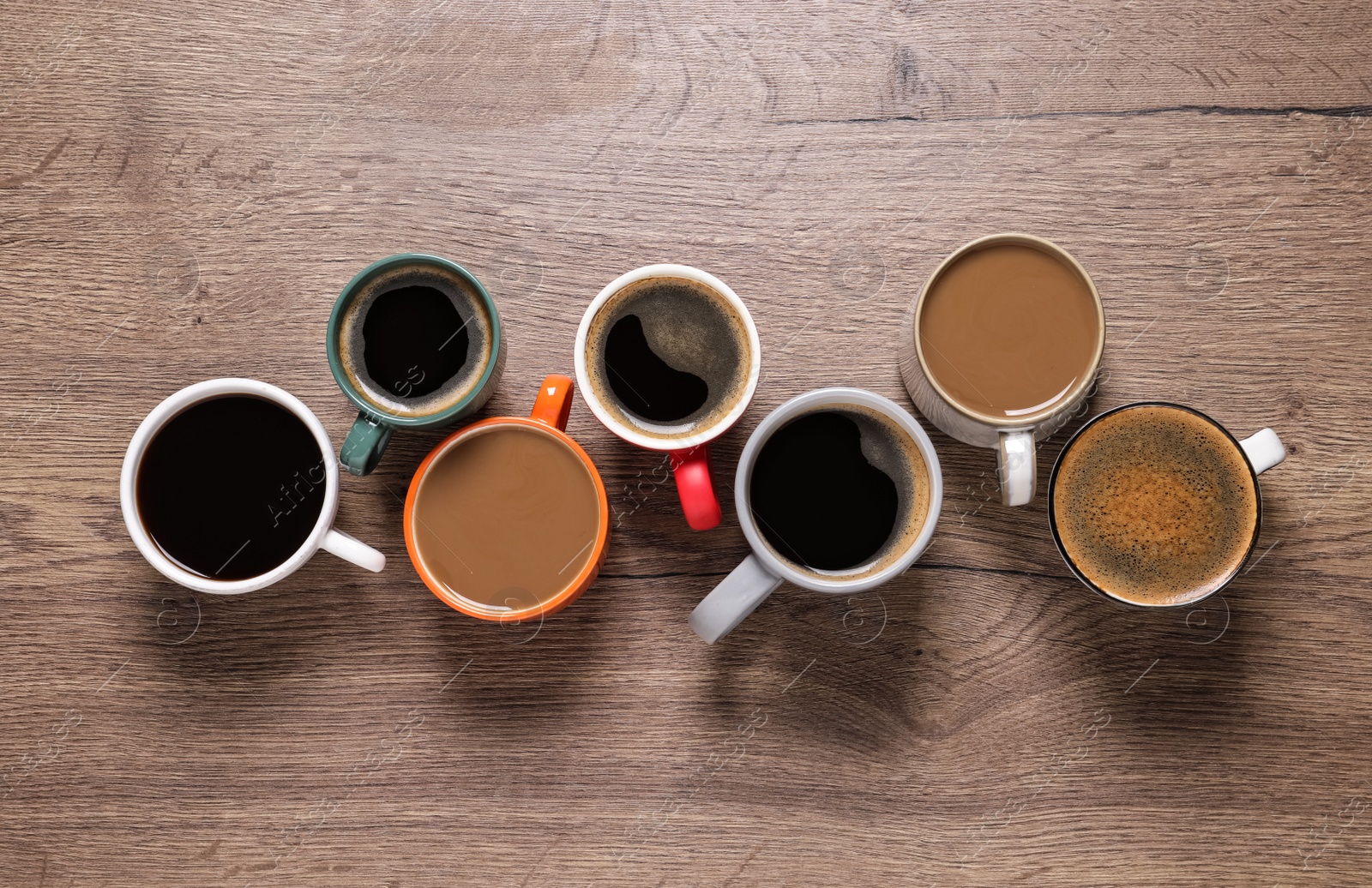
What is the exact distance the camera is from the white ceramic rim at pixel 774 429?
0.88m

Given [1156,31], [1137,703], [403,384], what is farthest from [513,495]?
[1156,31]

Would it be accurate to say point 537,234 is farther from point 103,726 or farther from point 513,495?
point 103,726

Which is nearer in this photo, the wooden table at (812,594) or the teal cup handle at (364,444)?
the teal cup handle at (364,444)

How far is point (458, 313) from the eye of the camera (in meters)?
0.97

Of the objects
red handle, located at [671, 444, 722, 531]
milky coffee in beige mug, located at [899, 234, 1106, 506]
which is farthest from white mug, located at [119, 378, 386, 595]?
milky coffee in beige mug, located at [899, 234, 1106, 506]

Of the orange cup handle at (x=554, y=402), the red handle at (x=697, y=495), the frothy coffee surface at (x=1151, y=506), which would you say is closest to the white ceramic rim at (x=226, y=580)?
the orange cup handle at (x=554, y=402)

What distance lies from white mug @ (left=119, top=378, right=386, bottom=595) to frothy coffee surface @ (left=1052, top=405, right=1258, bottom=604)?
33.9 inches

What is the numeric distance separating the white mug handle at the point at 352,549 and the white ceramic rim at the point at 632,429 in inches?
12.6

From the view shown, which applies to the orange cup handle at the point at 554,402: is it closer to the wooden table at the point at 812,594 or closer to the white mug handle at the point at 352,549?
the wooden table at the point at 812,594

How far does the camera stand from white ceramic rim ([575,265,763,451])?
0.90m

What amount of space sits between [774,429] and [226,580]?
2.24ft

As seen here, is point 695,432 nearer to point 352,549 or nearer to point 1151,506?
point 352,549

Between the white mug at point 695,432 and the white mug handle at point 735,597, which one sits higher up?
the white mug at point 695,432

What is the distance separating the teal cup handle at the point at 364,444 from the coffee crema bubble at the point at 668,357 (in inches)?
10.1
